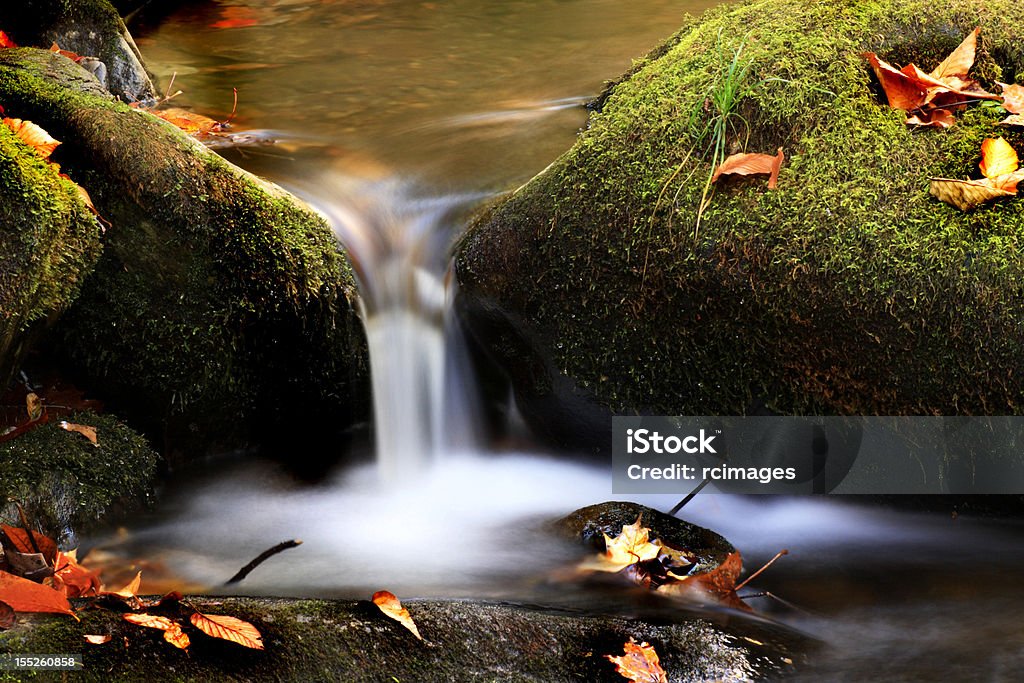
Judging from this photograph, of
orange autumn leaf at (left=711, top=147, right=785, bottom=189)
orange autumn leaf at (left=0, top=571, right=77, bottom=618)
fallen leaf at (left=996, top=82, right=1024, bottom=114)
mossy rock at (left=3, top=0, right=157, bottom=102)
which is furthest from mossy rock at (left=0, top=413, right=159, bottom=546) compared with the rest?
fallen leaf at (left=996, top=82, right=1024, bottom=114)

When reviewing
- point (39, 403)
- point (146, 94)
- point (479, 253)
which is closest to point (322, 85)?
point (146, 94)

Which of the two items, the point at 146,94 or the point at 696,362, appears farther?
the point at 146,94

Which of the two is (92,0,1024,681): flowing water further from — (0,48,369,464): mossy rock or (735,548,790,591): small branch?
(0,48,369,464): mossy rock

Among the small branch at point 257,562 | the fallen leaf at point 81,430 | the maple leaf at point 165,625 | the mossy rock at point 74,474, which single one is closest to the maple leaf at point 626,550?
the small branch at point 257,562

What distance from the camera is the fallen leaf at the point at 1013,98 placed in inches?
143

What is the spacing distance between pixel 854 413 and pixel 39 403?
10.4 ft

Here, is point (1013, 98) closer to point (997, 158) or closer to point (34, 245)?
point (997, 158)

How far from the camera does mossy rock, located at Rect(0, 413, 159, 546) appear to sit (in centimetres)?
345

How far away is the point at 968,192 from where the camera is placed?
3.37 metres

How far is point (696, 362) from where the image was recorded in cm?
370

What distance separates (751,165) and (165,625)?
2565 millimetres

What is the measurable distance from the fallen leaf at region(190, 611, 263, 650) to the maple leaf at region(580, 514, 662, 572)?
4.30 ft

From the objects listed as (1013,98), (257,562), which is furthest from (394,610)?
(1013,98)

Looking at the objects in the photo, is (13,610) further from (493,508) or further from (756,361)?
(756,361)
